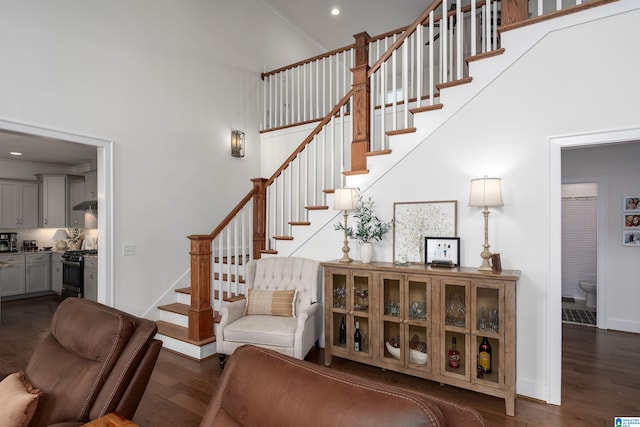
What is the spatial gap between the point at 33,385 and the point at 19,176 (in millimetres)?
7509

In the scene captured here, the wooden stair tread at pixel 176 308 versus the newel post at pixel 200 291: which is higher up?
the newel post at pixel 200 291

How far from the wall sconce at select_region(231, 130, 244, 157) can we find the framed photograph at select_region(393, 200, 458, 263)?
3.11 metres

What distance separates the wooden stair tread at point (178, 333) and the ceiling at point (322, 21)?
3644 mm

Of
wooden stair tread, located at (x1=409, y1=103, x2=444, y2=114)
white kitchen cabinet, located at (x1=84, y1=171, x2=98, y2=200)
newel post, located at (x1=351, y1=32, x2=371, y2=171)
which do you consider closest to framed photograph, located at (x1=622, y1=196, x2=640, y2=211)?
wooden stair tread, located at (x1=409, y1=103, x2=444, y2=114)

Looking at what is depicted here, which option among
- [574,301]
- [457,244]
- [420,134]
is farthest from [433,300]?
[574,301]

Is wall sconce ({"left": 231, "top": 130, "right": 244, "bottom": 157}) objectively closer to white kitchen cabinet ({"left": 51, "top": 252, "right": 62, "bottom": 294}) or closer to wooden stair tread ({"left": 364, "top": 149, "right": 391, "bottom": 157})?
wooden stair tread ({"left": 364, "top": 149, "right": 391, "bottom": 157})

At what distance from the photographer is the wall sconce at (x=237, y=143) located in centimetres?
547

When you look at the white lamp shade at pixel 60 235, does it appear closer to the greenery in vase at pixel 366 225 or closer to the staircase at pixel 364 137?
the staircase at pixel 364 137

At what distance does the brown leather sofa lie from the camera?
2.87 feet

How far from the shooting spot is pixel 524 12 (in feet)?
9.56

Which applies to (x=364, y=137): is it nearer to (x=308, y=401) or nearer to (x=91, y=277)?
(x=308, y=401)

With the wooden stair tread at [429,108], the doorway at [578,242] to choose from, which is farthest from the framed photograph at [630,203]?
the wooden stair tread at [429,108]

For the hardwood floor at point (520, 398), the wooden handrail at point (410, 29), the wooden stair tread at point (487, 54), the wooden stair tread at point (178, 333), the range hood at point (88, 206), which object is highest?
the wooden handrail at point (410, 29)

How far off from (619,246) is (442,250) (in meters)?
3.08
